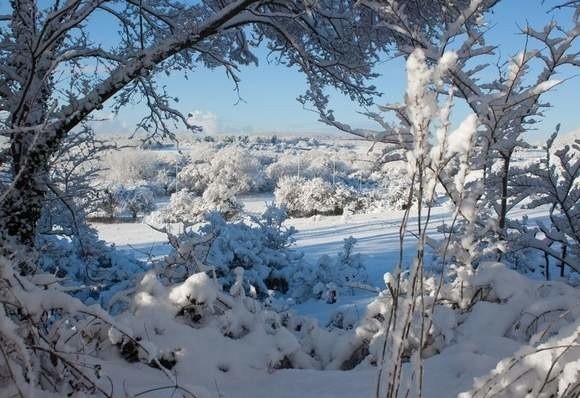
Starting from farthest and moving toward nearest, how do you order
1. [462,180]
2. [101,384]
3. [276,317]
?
[276,317]
[101,384]
[462,180]

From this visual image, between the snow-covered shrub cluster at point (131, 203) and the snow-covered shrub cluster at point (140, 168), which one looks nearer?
the snow-covered shrub cluster at point (131, 203)

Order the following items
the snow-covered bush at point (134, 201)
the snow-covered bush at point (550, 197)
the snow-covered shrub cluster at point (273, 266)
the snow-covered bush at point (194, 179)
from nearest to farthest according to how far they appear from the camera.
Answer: the snow-covered bush at point (550, 197) < the snow-covered shrub cluster at point (273, 266) < the snow-covered bush at point (134, 201) < the snow-covered bush at point (194, 179)

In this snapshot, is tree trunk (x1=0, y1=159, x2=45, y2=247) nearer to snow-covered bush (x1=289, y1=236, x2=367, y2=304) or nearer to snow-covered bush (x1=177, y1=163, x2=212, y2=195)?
snow-covered bush (x1=289, y1=236, x2=367, y2=304)

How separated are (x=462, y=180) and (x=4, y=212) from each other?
138 inches

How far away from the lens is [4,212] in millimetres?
3539

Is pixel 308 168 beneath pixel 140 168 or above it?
beneath

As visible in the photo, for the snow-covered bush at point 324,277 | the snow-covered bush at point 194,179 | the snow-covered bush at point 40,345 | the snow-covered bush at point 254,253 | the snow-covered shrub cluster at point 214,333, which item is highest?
the snow-covered bush at point 194,179

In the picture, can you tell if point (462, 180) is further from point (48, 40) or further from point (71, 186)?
point (71, 186)

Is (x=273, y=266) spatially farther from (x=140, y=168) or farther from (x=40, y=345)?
(x=140, y=168)

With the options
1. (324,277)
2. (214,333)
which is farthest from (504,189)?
(324,277)

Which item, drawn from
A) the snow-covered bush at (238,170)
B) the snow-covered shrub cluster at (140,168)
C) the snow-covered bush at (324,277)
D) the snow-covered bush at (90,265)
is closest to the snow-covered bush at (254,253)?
the snow-covered bush at (324,277)

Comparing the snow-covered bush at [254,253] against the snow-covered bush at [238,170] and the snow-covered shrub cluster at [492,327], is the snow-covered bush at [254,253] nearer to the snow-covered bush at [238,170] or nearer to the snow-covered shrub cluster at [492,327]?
the snow-covered shrub cluster at [492,327]

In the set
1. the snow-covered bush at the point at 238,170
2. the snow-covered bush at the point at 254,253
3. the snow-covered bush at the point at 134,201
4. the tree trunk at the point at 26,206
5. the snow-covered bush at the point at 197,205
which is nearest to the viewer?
the tree trunk at the point at 26,206

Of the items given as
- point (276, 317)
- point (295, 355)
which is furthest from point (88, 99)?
point (295, 355)
